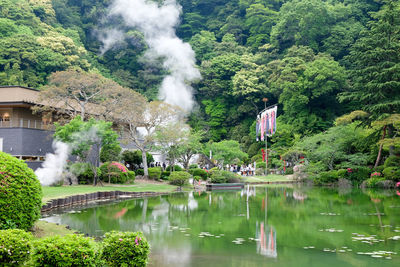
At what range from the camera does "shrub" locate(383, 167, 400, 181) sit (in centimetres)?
2684

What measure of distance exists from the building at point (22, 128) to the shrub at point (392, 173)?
942 inches

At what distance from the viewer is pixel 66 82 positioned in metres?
26.9

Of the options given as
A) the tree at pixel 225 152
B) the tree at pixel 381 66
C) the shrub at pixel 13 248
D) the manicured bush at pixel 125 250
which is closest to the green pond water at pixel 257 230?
the manicured bush at pixel 125 250

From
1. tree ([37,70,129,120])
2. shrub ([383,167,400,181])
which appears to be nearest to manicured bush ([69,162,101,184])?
tree ([37,70,129,120])

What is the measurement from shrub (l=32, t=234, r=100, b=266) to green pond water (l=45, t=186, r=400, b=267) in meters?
2.02

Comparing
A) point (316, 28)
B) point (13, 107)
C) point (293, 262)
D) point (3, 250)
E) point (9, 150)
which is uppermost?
point (316, 28)

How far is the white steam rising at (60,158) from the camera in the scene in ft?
72.4

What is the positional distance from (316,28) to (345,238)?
152 feet

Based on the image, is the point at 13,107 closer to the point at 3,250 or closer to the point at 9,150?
the point at 9,150

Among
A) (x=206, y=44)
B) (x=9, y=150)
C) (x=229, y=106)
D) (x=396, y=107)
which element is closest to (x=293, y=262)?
(x=9, y=150)

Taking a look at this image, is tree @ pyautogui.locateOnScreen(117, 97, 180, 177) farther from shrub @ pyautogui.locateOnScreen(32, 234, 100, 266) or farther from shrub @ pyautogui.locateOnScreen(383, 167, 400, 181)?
shrub @ pyautogui.locateOnScreen(32, 234, 100, 266)

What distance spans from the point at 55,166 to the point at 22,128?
161 inches

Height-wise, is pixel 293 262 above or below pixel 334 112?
below

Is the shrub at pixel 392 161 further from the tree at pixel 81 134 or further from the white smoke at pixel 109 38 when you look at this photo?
the white smoke at pixel 109 38
